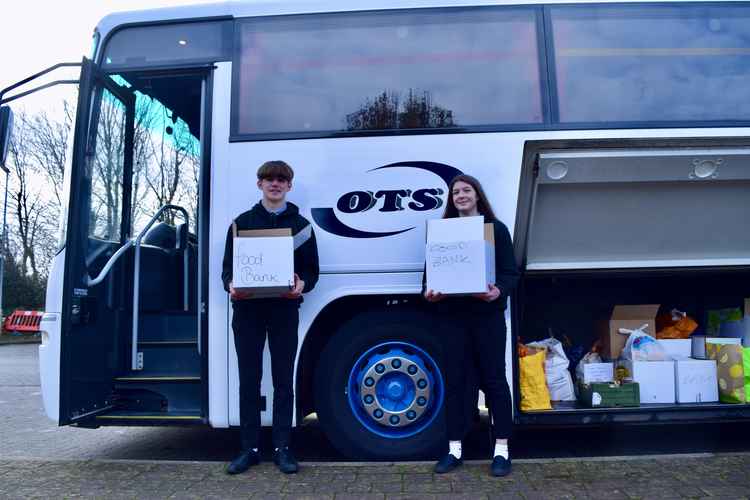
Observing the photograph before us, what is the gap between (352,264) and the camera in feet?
14.3

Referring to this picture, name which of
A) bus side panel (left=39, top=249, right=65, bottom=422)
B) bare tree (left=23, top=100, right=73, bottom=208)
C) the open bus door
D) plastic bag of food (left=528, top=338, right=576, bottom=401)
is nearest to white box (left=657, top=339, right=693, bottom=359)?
plastic bag of food (left=528, top=338, right=576, bottom=401)

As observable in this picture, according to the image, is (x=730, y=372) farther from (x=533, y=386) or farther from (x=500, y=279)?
(x=500, y=279)

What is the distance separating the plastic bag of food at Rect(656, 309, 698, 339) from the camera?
195 inches

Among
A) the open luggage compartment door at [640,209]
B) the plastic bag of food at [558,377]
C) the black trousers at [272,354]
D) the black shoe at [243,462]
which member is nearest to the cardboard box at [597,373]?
the plastic bag of food at [558,377]

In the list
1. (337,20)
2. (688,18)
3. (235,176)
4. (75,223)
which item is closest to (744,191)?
(688,18)

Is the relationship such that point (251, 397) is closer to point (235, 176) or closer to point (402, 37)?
point (235, 176)

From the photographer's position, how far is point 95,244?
480 centimetres

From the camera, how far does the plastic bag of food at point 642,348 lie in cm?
467

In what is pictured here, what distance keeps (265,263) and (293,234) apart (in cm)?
27

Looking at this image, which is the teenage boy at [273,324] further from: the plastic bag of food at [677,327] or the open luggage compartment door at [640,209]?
the plastic bag of food at [677,327]

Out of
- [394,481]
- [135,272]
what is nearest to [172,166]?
[135,272]

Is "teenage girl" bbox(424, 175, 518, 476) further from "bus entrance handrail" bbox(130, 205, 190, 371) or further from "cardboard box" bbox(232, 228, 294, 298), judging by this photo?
"bus entrance handrail" bbox(130, 205, 190, 371)

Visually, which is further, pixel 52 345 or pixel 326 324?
pixel 326 324

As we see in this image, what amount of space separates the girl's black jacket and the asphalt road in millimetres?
1497
